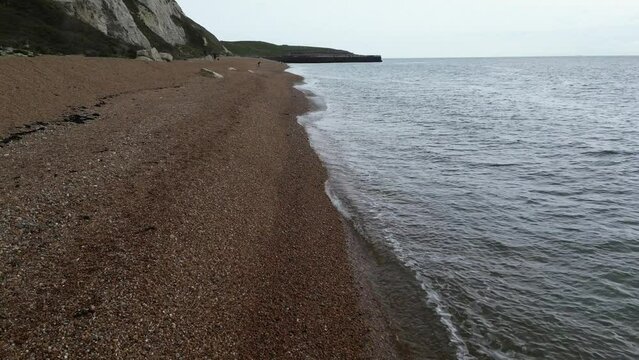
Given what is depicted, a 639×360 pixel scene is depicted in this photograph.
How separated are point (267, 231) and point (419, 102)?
40.9 metres

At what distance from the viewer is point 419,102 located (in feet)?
161

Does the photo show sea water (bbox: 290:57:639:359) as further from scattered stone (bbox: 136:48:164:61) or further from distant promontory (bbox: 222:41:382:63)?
distant promontory (bbox: 222:41:382:63)

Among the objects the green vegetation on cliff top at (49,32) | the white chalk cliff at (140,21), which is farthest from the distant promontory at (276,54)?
the green vegetation on cliff top at (49,32)

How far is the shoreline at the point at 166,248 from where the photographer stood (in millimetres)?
7297

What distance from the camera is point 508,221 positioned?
48.5ft

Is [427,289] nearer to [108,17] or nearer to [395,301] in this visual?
[395,301]

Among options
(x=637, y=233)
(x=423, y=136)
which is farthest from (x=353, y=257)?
(x=423, y=136)

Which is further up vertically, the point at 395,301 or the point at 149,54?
the point at 149,54

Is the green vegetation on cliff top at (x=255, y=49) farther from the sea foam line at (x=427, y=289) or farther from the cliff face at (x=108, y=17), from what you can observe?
the sea foam line at (x=427, y=289)

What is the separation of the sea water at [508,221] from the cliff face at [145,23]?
1500 inches

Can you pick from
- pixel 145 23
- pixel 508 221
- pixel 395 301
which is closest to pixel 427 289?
pixel 395 301

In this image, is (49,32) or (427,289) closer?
(427,289)

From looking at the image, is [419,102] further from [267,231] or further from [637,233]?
[267,231]

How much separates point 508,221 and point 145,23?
71.6m
